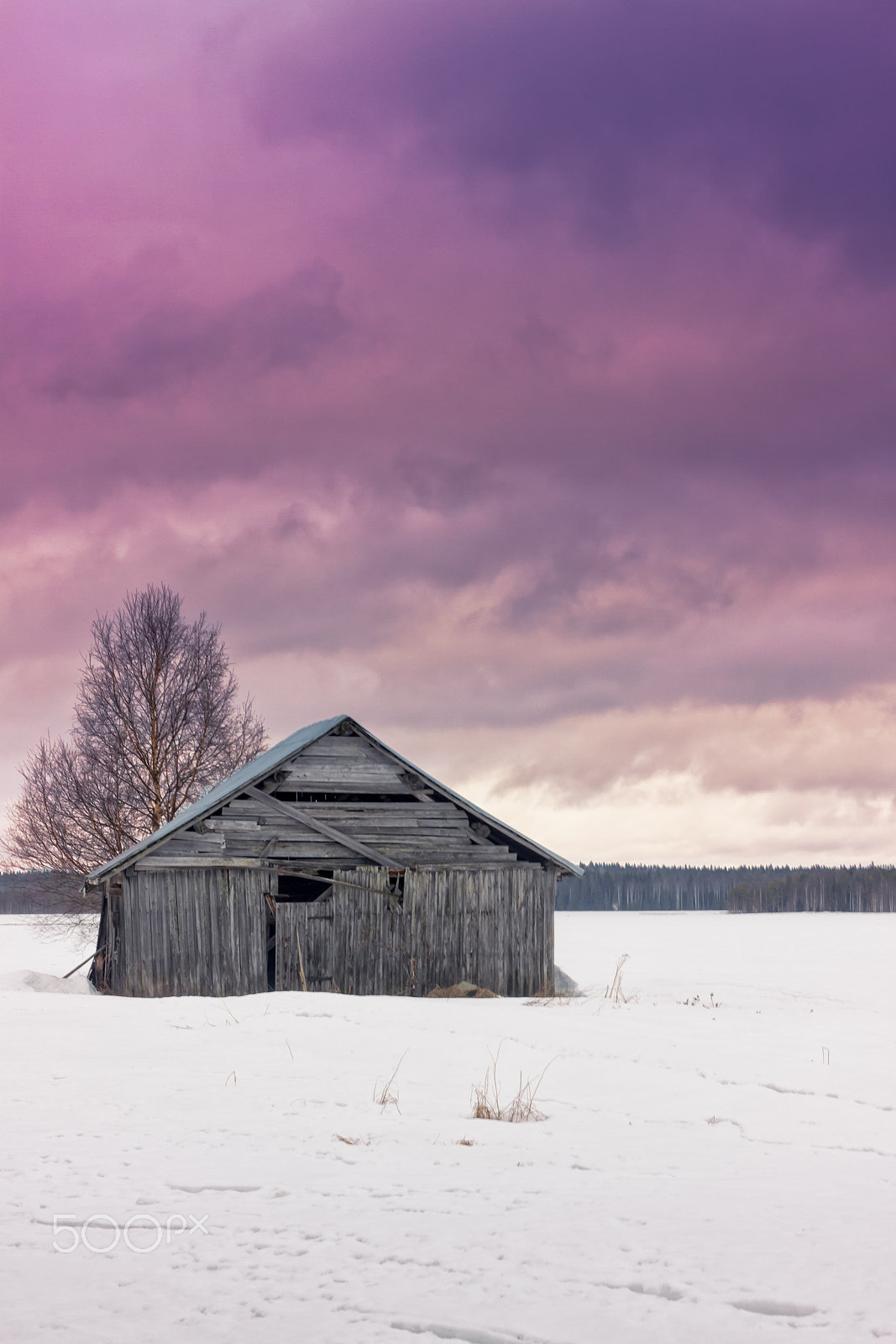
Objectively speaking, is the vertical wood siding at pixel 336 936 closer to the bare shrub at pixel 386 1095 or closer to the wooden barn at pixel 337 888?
the wooden barn at pixel 337 888

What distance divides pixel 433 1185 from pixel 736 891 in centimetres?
15518

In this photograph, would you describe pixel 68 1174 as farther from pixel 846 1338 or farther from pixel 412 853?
pixel 412 853

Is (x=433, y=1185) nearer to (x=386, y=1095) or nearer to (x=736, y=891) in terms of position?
(x=386, y=1095)

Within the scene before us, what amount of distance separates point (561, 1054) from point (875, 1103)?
313cm

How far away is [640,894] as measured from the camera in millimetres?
190250

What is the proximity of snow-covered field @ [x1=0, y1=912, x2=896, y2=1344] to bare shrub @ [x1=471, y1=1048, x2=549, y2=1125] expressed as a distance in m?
0.13

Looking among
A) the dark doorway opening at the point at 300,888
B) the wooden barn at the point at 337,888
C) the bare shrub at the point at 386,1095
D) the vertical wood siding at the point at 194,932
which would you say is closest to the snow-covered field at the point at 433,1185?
the bare shrub at the point at 386,1095

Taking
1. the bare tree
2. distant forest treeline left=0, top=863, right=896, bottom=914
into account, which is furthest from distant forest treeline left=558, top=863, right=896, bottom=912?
the bare tree

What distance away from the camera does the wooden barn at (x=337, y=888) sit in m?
20.9

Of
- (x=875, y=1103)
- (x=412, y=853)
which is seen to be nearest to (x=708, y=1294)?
(x=875, y=1103)

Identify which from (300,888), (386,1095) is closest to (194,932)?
(300,888)

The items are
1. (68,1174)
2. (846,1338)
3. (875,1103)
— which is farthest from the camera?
(875,1103)

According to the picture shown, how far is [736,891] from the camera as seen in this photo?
153m

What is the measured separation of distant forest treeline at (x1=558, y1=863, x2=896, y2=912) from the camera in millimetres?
150875
